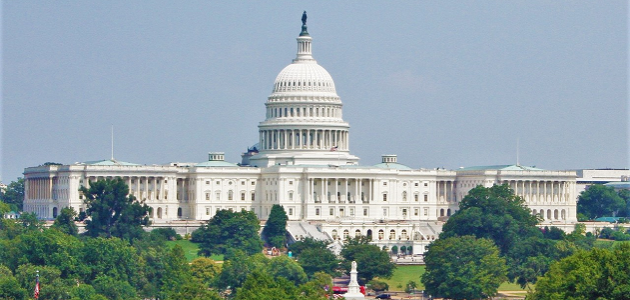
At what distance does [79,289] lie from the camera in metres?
138

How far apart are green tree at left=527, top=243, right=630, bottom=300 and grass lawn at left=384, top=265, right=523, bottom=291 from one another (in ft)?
145

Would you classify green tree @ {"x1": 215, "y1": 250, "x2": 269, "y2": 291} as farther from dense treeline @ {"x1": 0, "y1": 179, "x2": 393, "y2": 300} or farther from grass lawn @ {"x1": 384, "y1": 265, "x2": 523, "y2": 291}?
grass lawn @ {"x1": 384, "y1": 265, "x2": 523, "y2": 291}

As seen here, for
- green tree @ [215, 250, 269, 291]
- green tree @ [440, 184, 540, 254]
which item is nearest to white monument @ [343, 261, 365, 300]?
green tree @ [215, 250, 269, 291]

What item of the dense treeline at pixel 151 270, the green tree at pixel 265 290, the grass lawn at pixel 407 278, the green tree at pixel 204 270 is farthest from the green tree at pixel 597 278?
the grass lawn at pixel 407 278

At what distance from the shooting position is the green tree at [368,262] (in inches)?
6550

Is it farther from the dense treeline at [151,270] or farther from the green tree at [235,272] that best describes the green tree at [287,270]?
the green tree at [235,272]

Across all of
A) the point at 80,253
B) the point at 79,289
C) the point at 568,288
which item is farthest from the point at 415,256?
the point at 568,288

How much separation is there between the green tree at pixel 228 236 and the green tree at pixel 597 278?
233 feet

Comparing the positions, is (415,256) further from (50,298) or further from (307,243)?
(50,298)

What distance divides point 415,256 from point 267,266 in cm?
3862

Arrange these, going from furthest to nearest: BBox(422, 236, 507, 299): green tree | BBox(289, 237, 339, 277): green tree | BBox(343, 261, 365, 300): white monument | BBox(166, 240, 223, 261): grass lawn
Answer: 1. BBox(166, 240, 223, 261): grass lawn
2. BBox(289, 237, 339, 277): green tree
3. BBox(422, 236, 507, 299): green tree
4. BBox(343, 261, 365, 300): white monument

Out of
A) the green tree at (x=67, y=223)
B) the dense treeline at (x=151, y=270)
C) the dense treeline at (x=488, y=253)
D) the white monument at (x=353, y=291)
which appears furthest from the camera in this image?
the green tree at (x=67, y=223)

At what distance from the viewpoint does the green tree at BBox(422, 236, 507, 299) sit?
154m

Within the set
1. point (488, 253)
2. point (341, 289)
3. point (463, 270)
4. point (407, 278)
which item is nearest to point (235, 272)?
point (341, 289)
